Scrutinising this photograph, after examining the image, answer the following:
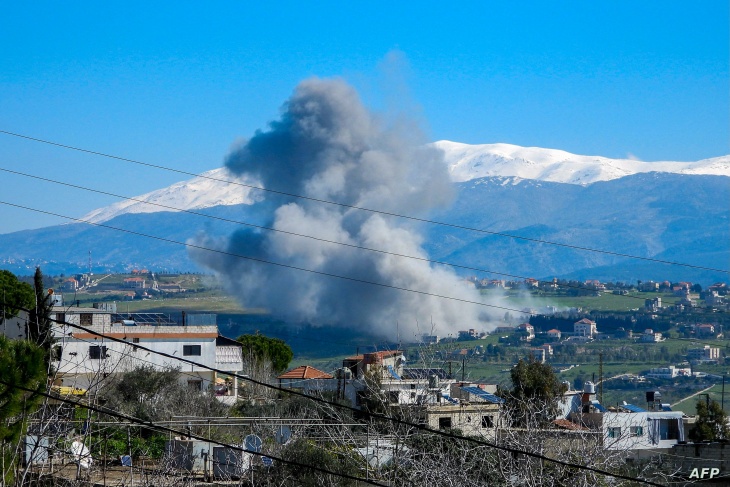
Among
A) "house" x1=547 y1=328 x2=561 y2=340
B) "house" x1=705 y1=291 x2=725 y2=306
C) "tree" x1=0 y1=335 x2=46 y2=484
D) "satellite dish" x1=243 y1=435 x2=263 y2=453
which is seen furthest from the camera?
"house" x1=705 y1=291 x2=725 y2=306

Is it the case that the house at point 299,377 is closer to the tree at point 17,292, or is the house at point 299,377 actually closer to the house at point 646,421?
the tree at point 17,292

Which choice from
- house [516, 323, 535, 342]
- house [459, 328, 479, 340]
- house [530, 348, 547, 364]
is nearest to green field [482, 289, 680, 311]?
house [516, 323, 535, 342]

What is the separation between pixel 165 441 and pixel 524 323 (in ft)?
395

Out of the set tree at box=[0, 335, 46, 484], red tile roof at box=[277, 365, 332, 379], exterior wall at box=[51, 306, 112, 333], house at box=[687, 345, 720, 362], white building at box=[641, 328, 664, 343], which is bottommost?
tree at box=[0, 335, 46, 484]

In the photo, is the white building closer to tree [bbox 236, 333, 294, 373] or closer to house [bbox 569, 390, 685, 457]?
tree [bbox 236, 333, 294, 373]

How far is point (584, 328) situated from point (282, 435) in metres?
111

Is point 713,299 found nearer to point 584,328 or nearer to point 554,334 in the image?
point 584,328

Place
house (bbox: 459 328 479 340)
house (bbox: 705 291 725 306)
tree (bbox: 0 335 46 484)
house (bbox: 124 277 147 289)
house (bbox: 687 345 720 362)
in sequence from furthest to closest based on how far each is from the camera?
house (bbox: 124 277 147 289) < house (bbox: 705 291 725 306) < house (bbox: 459 328 479 340) < house (bbox: 687 345 720 362) < tree (bbox: 0 335 46 484)

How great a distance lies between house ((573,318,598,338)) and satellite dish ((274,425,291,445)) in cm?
10751

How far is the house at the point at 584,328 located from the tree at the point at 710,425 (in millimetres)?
92166

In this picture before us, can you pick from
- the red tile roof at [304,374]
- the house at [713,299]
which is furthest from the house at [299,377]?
the house at [713,299]

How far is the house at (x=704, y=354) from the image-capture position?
112344 mm

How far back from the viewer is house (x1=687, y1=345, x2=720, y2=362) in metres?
112

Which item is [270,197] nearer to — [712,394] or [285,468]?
[712,394]
